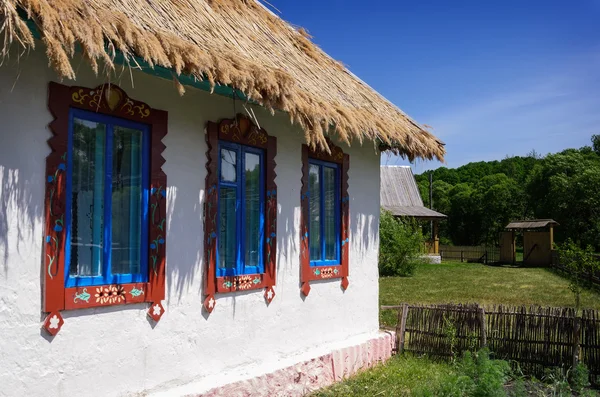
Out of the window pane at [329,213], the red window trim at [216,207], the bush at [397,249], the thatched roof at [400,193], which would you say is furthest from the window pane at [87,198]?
the thatched roof at [400,193]

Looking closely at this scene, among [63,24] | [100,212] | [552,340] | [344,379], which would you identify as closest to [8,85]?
[63,24]

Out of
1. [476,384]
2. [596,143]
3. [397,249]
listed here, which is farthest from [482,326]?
[596,143]

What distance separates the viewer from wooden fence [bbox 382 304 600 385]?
293 inches

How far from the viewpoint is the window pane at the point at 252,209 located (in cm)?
596

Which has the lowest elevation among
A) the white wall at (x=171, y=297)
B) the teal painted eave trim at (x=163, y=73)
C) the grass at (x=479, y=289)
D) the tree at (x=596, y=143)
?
the grass at (x=479, y=289)

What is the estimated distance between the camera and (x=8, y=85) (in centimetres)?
388

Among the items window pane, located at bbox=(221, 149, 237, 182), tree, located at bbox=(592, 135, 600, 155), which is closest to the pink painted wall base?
window pane, located at bbox=(221, 149, 237, 182)

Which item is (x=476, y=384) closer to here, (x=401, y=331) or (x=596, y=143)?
(x=401, y=331)

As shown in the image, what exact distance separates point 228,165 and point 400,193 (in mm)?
27845

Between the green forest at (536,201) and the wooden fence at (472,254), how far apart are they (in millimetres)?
5361

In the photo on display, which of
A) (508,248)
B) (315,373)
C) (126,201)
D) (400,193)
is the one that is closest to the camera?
(126,201)

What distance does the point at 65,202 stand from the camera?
165 inches

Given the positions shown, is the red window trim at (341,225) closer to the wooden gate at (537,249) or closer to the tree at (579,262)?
the tree at (579,262)

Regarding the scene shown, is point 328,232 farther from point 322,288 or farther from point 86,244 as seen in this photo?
point 86,244
